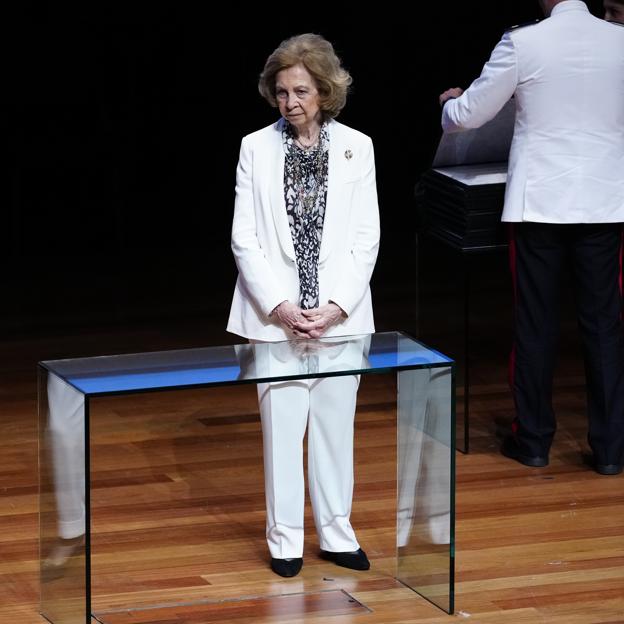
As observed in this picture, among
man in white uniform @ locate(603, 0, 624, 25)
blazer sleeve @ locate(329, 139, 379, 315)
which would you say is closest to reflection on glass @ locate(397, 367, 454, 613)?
blazer sleeve @ locate(329, 139, 379, 315)

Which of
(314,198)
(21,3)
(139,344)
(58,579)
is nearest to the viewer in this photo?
(58,579)

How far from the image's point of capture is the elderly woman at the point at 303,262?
14.2ft

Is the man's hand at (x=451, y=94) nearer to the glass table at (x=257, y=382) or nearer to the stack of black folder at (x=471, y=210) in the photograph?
the stack of black folder at (x=471, y=210)

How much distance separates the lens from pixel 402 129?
10469mm

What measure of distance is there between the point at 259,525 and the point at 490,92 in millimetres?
1617

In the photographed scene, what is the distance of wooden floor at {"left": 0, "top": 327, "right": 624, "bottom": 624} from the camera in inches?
165

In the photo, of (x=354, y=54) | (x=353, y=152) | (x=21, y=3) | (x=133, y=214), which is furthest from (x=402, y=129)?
(x=353, y=152)

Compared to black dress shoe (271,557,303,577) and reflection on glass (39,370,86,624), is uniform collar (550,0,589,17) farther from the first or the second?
reflection on glass (39,370,86,624)

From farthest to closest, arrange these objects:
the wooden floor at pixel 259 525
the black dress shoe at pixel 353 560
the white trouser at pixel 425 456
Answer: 1. the black dress shoe at pixel 353 560
2. the wooden floor at pixel 259 525
3. the white trouser at pixel 425 456

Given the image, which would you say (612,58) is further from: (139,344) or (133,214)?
(133,214)

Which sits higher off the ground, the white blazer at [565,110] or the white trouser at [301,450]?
the white blazer at [565,110]

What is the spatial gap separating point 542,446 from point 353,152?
1.56m

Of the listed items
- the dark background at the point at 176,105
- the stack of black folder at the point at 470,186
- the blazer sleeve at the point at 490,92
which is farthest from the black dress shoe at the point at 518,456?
the dark background at the point at 176,105

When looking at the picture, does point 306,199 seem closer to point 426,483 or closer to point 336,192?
point 336,192
